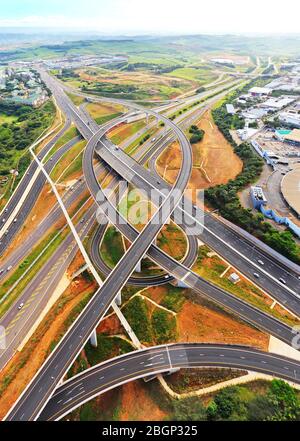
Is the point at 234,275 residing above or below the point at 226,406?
above

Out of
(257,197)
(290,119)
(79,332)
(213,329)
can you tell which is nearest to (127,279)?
(79,332)

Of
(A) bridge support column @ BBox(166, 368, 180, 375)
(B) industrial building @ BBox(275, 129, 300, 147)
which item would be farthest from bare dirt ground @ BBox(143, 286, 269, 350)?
(B) industrial building @ BBox(275, 129, 300, 147)

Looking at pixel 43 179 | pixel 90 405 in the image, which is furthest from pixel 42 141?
pixel 90 405

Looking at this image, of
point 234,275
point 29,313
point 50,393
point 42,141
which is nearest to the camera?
point 50,393

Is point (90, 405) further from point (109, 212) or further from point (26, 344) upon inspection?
point (109, 212)

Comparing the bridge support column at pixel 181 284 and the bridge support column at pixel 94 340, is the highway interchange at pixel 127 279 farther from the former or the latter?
the bridge support column at pixel 94 340

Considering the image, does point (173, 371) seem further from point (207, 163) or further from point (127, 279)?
point (207, 163)

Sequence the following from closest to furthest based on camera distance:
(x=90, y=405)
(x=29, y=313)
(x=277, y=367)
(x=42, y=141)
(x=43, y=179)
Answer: (x=90, y=405)
(x=277, y=367)
(x=29, y=313)
(x=43, y=179)
(x=42, y=141)

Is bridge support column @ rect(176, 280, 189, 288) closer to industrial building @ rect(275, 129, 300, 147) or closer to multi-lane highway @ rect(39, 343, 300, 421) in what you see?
multi-lane highway @ rect(39, 343, 300, 421)
